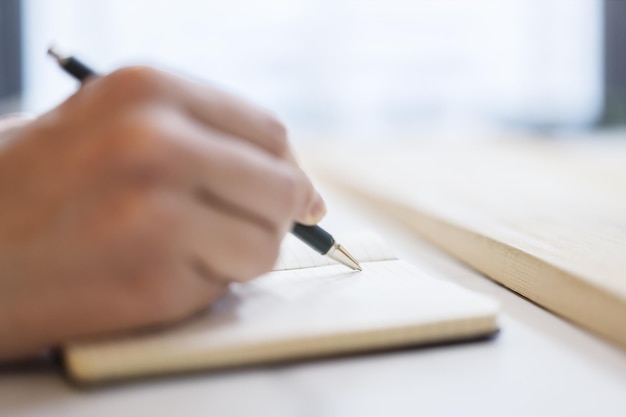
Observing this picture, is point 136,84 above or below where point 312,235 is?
above

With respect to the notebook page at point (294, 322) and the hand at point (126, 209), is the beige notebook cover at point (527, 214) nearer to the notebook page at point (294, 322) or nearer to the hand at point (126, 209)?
the notebook page at point (294, 322)

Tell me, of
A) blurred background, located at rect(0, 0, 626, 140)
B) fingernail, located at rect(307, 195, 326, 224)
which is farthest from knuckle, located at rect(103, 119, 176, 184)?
blurred background, located at rect(0, 0, 626, 140)

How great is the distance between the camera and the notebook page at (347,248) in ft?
1.68

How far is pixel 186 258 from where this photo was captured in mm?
347

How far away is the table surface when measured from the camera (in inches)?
12.3

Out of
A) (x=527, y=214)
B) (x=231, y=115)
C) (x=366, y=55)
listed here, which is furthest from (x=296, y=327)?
(x=366, y=55)

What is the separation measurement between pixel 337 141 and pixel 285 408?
6.47ft

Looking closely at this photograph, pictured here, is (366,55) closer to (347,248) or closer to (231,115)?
(347,248)

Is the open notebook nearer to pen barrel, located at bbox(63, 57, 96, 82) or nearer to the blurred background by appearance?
pen barrel, located at bbox(63, 57, 96, 82)

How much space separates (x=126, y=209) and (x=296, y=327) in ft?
0.33

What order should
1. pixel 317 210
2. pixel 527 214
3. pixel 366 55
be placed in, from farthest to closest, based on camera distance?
1. pixel 366 55
2. pixel 527 214
3. pixel 317 210

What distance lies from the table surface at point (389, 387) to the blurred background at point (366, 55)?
2012mm

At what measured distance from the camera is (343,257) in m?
0.49

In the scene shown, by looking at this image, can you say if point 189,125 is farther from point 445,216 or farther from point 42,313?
point 445,216
